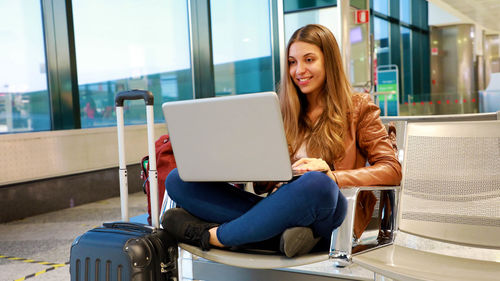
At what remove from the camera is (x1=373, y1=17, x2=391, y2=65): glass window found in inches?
463

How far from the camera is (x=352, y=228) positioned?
1380 mm

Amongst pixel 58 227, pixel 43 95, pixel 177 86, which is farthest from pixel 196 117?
pixel 177 86

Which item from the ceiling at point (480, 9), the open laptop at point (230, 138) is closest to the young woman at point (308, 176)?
the open laptop at point (230, 138)

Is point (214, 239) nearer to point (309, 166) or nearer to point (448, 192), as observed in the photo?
point (309, 166)

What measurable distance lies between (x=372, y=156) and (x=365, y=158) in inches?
4.1

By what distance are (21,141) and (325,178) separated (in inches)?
133

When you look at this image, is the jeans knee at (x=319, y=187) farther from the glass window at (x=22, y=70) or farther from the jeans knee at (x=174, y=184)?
the glass window at (x=22, y=70)

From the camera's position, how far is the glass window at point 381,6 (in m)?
11.5

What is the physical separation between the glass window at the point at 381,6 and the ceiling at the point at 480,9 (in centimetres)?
140

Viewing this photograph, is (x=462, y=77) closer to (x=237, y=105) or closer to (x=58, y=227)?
(x=58, y=227)

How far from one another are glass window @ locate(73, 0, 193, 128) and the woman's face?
11.8 ft

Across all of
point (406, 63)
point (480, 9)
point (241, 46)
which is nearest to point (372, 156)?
point (241, 46)

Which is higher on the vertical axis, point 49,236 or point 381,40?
point 381,40

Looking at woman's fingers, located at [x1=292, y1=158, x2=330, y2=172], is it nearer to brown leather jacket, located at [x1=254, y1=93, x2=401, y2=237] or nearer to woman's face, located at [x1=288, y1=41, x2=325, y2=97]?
brown leather jacket, located at [x1=254, y1=93, x2=401, y2=237]
